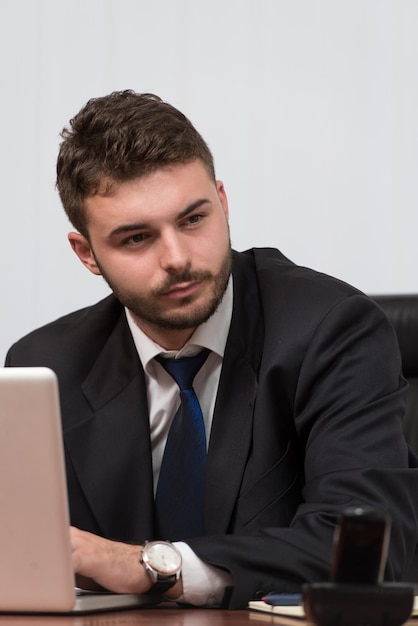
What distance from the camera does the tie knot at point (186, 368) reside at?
179 cm

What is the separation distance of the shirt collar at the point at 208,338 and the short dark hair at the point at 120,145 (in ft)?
0.76

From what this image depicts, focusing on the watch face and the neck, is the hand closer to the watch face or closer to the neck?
the watch face

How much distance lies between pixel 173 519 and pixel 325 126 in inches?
→ 62.2

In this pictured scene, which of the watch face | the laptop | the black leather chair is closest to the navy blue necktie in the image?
the watch face

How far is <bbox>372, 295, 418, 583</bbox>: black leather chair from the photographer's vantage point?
2.43 meters

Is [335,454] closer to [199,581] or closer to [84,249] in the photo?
[199,581]

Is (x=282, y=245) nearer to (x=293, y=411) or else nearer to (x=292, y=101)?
(x=292, y=101)

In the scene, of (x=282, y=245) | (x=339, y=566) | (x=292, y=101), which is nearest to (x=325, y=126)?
(x=292, y=101)

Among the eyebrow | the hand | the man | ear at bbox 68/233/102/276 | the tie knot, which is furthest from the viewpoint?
ear at bbox 68/233/102/276

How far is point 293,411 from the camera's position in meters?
1.70

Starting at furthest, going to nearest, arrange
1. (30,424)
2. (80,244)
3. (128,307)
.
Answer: (80,244), (128,307), (30,424)

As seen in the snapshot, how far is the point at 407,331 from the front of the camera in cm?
243

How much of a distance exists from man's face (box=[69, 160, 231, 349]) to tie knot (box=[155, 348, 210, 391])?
73mm

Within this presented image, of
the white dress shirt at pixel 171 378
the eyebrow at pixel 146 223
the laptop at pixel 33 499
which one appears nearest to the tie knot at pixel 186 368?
the white dress shirt at pixel 171 378
